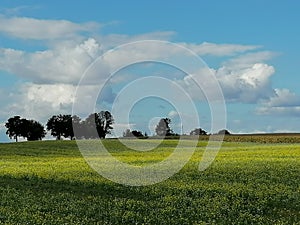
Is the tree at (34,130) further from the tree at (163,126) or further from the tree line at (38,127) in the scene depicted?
the tree at (163,126)

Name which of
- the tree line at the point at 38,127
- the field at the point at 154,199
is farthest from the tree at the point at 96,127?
the field at the point at 154,199

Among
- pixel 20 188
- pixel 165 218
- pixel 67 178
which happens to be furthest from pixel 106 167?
pixel 165 218

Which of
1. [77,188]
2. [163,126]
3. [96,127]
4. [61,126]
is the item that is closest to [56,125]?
[61,126]

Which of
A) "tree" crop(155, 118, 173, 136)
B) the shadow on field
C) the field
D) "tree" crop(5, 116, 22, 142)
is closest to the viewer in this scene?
the field

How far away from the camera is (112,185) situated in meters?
33.2

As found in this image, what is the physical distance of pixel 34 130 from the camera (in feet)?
497

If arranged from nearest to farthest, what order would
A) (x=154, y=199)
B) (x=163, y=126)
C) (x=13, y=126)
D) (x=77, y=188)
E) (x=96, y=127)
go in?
(x=154, y=199), (x=77, y=188), (x=163, y=126), (x=96, y=127), (x=13, y=126)

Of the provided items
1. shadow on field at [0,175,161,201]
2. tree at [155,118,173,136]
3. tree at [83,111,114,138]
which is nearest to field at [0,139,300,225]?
shadow on field at [0,175,161,201]

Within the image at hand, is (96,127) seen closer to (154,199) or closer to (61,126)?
(61,126)

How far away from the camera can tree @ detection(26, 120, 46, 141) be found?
150m

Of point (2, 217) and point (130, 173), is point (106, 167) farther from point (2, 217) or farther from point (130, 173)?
point (2, 217)

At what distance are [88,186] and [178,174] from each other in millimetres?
8054

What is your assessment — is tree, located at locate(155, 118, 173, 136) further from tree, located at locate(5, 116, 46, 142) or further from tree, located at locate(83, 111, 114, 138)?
tree, located at locate(5, 116, 46, 142)

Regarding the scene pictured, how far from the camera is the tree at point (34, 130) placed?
15038cm
